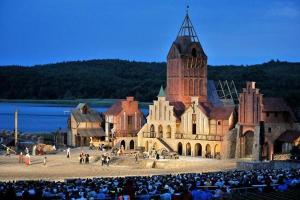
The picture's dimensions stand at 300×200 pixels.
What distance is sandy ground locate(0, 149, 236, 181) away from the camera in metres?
64.8

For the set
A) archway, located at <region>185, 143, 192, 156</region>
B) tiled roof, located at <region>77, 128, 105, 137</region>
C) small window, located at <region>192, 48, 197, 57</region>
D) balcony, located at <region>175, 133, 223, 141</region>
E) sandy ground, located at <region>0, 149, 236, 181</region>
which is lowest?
sandy ground, located at <region>0, 149, 236, 181</region>

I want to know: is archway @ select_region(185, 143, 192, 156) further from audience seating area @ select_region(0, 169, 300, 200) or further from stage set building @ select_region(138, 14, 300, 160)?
audience seating area @ select_region(0, 169, 300, 200)

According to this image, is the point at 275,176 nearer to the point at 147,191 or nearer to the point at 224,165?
the point at 147,191

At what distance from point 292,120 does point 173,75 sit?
19433 millimetres

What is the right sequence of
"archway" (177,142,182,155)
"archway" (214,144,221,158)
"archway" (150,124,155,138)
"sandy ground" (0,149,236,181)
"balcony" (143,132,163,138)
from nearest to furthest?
Result: "sandy ground" (0,149,236,181) → "archway" (214,144,221,158) → "archway" (177,142,182,155) → "balcony" (143,132,163,138) → "archway" (150,124,155,138)

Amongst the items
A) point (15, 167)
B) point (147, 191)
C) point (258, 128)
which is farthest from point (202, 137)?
point (147, 191)

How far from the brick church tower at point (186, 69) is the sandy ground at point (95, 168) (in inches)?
570

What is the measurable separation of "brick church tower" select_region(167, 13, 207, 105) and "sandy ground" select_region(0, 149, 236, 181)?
1449 cm

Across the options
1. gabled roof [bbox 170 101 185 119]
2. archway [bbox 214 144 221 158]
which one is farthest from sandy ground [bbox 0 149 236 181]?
gabled roof [bbox 170 101 185 119]

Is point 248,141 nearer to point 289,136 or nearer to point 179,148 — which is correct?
point 289,136

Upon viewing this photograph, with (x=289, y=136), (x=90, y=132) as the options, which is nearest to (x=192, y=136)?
(x=289, y=136)

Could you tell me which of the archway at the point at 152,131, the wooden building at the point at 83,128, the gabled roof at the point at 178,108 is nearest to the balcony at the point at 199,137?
the gabled roof at the point at 178,108

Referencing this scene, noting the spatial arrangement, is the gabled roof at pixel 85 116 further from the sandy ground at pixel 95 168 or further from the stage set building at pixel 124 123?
the sandy ground at pixel 95 168

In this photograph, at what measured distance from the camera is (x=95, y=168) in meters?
70.1
